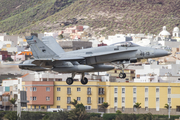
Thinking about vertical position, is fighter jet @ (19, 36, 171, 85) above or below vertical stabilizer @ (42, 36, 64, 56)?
below

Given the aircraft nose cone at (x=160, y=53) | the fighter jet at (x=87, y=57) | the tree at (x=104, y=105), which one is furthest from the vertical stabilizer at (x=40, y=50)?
the tree at (x=104, y=105)

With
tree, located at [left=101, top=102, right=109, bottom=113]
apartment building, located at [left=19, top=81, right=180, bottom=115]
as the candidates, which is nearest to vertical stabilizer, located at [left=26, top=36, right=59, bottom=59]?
apartment building, located at [left=19, top=81, right=180, bottom=115]

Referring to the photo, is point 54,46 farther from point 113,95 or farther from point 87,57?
point 113,95

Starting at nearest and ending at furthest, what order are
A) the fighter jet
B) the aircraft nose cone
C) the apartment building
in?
the aircraft nose cone, the fighter jet, the apartment building

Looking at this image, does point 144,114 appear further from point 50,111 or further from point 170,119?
point 50,111

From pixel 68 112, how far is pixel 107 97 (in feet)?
30.1

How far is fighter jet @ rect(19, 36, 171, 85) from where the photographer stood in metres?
44.6

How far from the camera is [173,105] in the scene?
10012cm

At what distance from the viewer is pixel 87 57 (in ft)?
153

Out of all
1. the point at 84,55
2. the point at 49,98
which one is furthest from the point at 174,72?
the point at 84,55

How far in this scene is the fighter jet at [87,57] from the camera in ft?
146

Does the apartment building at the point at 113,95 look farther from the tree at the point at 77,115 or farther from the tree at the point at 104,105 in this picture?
the tree at the point at 77,115

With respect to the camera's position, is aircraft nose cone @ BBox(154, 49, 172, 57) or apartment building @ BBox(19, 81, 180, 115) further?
apartment building @ BBox(19, 81, 180, 115)

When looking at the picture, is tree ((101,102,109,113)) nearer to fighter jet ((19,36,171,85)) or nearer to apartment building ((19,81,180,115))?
apartment building ((19,81,180,115))
